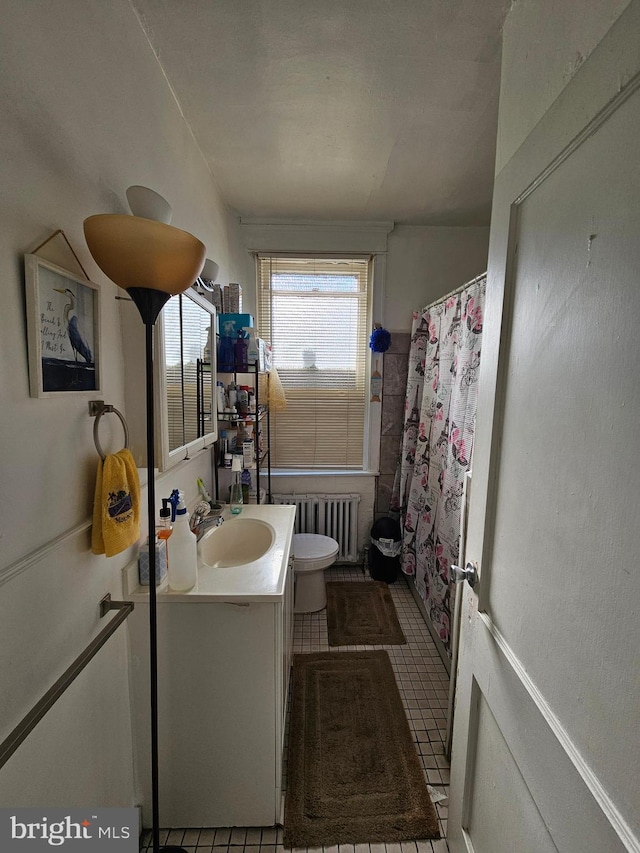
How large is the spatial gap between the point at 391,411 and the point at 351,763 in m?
1.89

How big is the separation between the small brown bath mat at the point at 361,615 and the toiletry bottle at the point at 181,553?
1212mm

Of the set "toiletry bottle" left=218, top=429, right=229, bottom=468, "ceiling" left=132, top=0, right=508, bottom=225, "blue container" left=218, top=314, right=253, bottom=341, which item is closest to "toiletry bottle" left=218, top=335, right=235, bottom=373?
"blue container" left=218, top=314, right=253, bottom=341

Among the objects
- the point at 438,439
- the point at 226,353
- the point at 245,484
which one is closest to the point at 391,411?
the point at 438,439

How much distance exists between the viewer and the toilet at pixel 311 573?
212cm

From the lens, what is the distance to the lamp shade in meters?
0.75

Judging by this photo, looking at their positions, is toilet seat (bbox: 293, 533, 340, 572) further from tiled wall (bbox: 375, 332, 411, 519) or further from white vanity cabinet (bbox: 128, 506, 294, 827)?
white vanity cabinet (bbox: 128, 506, 294, 827)

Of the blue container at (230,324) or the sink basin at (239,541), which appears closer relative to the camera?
the sink basin at (239,541)

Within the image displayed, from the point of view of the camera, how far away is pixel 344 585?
2.53 metres

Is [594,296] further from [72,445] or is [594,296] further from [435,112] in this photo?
[435,112]

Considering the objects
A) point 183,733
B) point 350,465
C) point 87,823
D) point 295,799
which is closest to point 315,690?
point 295,799

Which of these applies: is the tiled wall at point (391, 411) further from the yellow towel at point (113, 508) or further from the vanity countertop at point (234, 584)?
the yellow towel at point (113, 508)

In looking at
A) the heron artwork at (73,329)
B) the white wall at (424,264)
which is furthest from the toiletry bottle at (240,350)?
the white wall at (424,264)

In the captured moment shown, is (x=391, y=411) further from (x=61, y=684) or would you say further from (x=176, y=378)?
(x=61, y=684)

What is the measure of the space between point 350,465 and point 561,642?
6.92ft
